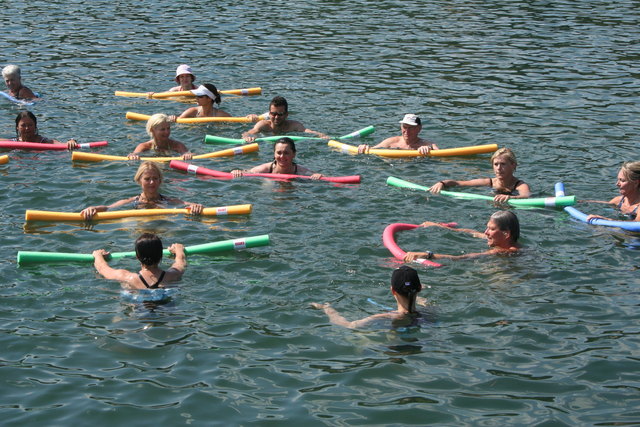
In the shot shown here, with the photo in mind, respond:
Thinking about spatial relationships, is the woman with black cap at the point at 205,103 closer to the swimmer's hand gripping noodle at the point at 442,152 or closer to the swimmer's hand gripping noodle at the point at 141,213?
the swimmer's hand gripping noodle at the point at 442,152

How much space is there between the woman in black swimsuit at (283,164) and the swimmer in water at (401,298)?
220 inches

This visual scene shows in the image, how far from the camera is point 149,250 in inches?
421

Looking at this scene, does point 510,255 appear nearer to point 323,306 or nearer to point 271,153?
point 323,306

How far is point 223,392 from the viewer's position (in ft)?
28.7

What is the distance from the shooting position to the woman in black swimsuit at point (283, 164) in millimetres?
15289

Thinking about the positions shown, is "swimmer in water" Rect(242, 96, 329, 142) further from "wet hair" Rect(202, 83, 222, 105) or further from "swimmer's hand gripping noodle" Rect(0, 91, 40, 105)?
"swimmer's hand gripping noodle" Rect(0, 91, 40, 105)

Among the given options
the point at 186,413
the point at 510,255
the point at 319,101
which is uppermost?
the point at 319,101

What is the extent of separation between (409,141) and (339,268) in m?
5.93

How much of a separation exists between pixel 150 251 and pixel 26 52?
16295mm

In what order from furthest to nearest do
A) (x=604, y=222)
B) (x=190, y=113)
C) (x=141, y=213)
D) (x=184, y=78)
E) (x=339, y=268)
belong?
(x=184, y=78) → (x=190, y=113) → (x=141, y=213) → (x=604, y=222) → (x=339, y=268)

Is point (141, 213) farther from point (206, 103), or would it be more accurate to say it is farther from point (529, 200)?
point (206, 103)

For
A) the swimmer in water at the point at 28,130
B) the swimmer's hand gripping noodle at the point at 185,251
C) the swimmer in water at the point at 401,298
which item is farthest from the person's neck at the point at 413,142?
the swimmer in water at the point at 401,298

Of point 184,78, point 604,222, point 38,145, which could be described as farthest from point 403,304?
point 184,78

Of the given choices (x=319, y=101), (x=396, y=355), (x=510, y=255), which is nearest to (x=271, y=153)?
(x=319, y=101)
